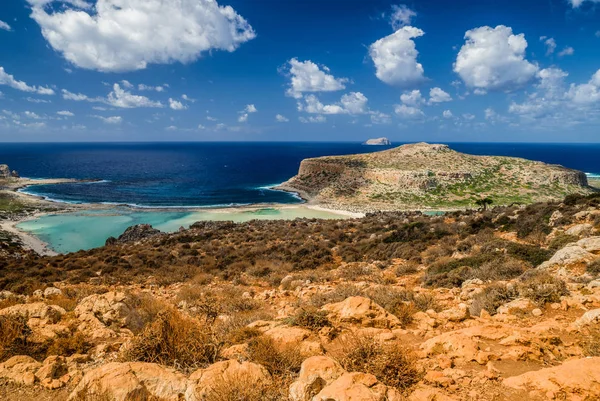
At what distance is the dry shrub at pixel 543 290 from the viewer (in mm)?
6828

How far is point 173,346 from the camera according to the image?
A: 4930 millimetres

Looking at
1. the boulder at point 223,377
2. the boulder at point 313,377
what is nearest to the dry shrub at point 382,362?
the boulder at point 313,377

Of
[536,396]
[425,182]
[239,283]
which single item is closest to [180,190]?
[425,182]

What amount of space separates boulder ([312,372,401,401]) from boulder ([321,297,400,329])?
7.92 ft

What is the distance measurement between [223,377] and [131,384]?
3.59ft

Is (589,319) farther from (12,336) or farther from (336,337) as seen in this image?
(12,336)

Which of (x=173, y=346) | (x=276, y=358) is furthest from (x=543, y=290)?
(x=173, y=346)

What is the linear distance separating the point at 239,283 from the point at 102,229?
37.0 meters

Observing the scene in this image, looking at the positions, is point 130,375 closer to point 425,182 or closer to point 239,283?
A: point 239,283

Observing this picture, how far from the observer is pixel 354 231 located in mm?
23438

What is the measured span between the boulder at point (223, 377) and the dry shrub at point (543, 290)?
622 cm

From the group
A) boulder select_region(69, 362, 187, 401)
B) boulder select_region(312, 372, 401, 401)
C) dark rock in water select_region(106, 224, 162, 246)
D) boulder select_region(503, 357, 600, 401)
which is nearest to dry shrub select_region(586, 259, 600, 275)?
boulder select_region(503, 357, 600, 401)

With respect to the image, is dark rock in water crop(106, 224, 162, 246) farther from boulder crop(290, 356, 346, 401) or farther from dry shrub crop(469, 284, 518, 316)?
boulder crop(290, 356, 346, 401)

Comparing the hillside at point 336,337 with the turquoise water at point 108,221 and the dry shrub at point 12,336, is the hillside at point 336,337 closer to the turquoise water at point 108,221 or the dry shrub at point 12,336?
the dry shrub at point 12,336
